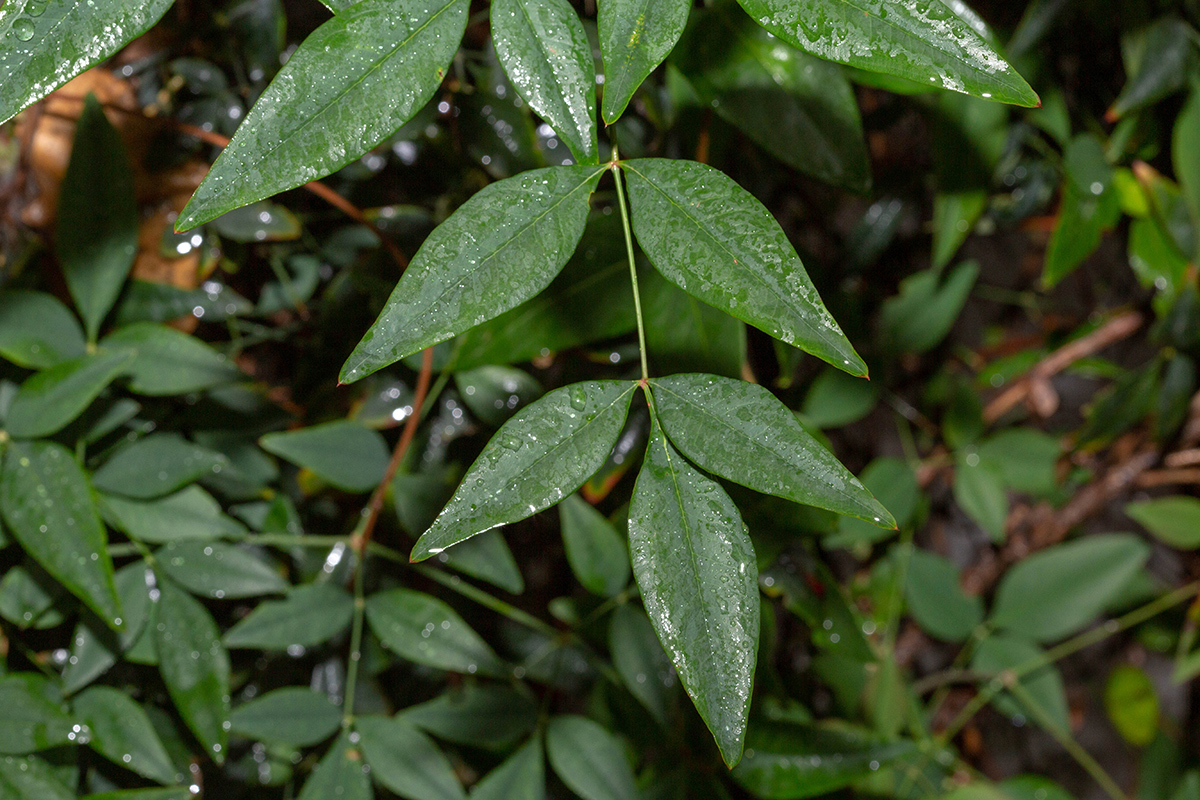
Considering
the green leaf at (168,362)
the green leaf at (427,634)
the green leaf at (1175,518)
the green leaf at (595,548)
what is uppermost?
the green leaf at (168,362)

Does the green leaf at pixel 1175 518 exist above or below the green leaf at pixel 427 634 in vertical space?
below

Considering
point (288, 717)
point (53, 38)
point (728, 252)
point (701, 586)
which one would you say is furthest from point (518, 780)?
point (53, 38)

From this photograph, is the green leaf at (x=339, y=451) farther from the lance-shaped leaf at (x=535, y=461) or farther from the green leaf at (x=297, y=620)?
the lance-shaped leaf at (x=535, y=461)

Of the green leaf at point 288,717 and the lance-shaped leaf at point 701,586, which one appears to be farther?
the green leaf at point 288,717

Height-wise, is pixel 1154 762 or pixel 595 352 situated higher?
pixel 595 352

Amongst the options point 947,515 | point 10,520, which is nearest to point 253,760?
point 10,520

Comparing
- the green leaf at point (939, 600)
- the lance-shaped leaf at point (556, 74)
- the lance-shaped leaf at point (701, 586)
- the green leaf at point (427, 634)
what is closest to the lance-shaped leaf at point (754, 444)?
the lance-shaped leaf at point (701, 586)

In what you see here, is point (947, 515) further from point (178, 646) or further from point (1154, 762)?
point (178, 646)
